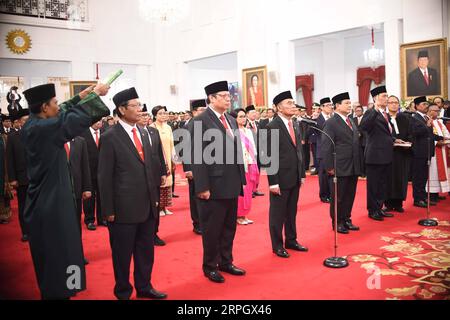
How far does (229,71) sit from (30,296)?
1740 cm

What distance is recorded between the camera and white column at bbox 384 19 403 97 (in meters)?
10.2

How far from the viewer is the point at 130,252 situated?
3141mm

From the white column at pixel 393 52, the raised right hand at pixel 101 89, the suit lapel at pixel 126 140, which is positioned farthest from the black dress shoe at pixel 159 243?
the white column at pixel 393 52

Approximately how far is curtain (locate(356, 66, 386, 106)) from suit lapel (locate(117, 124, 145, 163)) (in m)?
13.8

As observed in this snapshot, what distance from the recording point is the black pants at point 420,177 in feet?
21.7

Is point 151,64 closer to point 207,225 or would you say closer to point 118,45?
point 118,45

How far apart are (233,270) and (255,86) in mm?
10117

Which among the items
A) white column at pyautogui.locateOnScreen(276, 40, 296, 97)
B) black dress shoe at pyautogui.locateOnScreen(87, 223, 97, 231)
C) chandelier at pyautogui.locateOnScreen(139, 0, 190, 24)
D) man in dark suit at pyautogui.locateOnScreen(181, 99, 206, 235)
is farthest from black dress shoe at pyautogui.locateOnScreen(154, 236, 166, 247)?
white column at pyautogui.locateOnScreen(276, 40, 296, 97)

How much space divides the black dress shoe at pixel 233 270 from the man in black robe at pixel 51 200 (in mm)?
1443

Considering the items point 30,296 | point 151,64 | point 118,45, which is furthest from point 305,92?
point 30,296

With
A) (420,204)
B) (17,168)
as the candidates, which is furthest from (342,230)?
(17,168)

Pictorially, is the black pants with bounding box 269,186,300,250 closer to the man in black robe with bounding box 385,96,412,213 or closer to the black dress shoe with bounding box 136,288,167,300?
the black dress shoe with bounding box 136,288,167,300

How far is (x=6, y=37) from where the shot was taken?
44.0ft

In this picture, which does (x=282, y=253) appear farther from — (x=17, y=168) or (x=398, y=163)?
(x=17, y=168)
